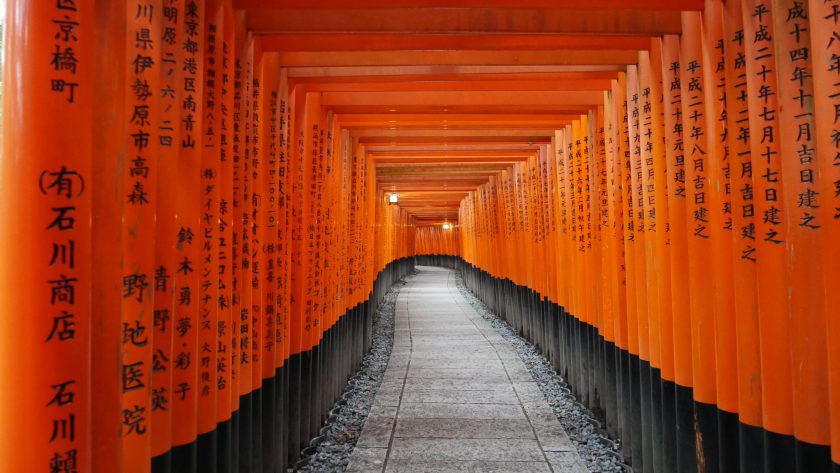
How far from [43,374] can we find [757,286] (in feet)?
9.81

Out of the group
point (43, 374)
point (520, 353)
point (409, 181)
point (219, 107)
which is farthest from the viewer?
point (409, 181)

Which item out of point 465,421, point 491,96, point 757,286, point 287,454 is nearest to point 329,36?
point 491,96

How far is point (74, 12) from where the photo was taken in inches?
62.1

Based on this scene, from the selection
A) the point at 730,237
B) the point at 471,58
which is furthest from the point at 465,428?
the point at 471,58

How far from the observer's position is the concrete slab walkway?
448 centimetres

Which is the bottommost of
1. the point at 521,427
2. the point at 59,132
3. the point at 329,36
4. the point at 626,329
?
the point at 521,427

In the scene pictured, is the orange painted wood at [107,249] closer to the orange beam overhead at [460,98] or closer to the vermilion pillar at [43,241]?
the vermilion pillar at [43,241]

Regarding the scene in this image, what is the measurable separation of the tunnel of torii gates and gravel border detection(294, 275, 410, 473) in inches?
8.7

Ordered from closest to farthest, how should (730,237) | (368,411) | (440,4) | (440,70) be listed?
(730,237) < (440,4) < (440,70) < (368,411)

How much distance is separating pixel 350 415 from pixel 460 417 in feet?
4.27

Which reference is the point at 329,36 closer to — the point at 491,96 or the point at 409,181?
the point at 491,96

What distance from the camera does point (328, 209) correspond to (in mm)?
5953

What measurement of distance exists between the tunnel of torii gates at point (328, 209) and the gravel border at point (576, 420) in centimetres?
22

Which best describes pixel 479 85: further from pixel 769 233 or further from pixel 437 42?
pixel 769 233
